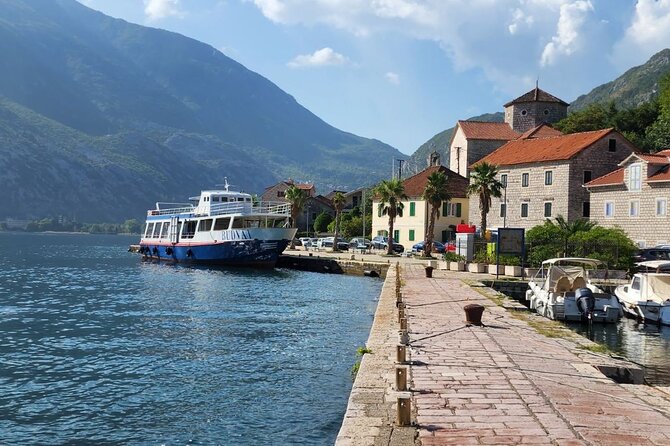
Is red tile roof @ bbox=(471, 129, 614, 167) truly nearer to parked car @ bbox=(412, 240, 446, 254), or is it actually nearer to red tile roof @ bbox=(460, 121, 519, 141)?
parked car @ bbox=(412, 240, 446, 254)

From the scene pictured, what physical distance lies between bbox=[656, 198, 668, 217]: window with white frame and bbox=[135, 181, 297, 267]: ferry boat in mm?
29616

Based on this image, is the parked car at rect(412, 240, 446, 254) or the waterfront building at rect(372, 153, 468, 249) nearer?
the parked car at rect(412, 240, 446, 254)

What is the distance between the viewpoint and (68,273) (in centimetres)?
5644

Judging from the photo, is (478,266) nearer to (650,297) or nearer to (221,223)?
(650,297)

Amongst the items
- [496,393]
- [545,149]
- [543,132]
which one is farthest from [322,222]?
[496,393]

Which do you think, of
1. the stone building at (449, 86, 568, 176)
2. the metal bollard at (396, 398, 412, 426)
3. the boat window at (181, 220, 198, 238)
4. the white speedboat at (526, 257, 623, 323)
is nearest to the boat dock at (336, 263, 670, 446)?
the metal bollard at (396, 398, 412, 426)

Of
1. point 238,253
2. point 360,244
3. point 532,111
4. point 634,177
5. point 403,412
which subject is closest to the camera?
point 403,412

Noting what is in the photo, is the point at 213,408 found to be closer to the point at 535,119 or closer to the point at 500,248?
the point at 500,248

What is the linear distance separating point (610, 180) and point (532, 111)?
37260 millimetres

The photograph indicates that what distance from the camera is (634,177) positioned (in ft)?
165

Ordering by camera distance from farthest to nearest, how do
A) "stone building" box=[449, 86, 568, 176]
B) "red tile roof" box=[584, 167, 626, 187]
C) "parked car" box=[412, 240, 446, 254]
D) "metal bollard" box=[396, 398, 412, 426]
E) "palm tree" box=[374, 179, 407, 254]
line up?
"stone building" box=[449, 86, 568, 176] < "parked car" box=[412, 240, 446, 254] < "palm tree" box=[374, 179, 407, 254] < "red tile roof" box=[584, 167, 626, 187] < "metal bollard" box=[396, 398, 412, 426]

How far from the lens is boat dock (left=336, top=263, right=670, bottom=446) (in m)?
8.54

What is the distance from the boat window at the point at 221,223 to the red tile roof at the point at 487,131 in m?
35.1

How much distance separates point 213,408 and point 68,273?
46924 mm
